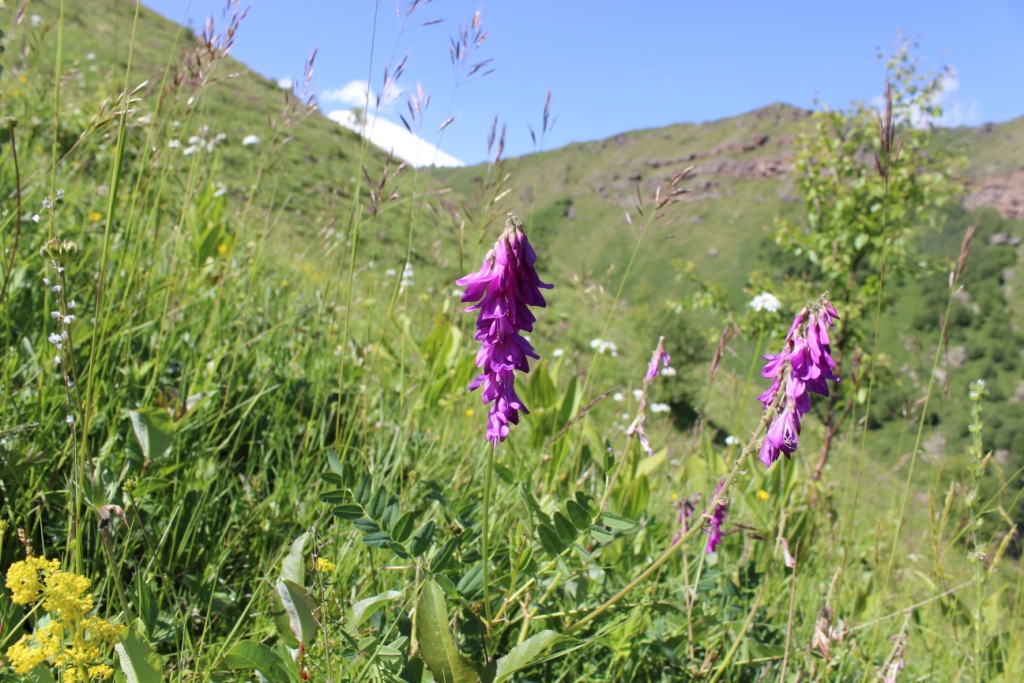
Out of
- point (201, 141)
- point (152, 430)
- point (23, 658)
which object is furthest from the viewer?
point (201, 141)

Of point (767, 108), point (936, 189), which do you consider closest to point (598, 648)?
point (936, 189)

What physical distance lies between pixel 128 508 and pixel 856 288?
6513 mm

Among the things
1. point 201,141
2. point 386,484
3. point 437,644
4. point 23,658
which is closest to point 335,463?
point 386,484

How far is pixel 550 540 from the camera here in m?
1.23

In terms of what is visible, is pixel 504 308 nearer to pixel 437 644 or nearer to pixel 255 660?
pixel 437 644

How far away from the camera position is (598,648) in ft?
5.13

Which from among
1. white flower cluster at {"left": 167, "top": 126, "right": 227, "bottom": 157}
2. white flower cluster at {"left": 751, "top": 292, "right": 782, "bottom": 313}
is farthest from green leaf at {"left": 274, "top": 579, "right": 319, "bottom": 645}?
white flower cluster at {"left": 751, "top": 292, "right": 782, "bottom": 313}

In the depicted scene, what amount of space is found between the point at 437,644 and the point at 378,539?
0.95 ft

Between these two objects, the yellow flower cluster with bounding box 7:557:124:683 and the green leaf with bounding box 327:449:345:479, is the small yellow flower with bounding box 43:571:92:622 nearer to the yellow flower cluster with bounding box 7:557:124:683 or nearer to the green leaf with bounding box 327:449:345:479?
the yellow flower cluster with bounding box 7:557:124:683

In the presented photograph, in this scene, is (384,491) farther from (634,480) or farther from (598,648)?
(634,480)

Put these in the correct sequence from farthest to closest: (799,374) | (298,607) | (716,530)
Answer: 1. (716,530)
2. (298,607)
3. (799,374)

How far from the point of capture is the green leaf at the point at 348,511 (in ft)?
4.16

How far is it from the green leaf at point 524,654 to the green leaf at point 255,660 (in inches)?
15.1

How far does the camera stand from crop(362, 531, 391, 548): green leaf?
1.21 m
